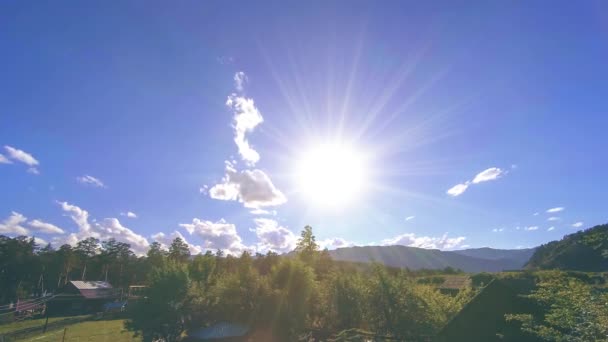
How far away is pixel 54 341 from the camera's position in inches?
1171

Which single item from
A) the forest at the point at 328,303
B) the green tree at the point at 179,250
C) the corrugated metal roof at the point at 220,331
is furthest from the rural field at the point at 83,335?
the green tree at the point at 179,250

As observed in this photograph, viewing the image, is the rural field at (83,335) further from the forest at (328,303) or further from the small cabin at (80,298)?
the small cabin at (80,298)

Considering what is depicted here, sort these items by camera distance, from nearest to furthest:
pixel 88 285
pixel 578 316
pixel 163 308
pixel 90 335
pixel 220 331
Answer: pixel 578 316, pixel 163 308, pixel 220 331, pixel 90 335, pixel 88 285

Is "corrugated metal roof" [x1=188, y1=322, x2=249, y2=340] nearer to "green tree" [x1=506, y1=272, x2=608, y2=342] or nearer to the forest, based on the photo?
the forest

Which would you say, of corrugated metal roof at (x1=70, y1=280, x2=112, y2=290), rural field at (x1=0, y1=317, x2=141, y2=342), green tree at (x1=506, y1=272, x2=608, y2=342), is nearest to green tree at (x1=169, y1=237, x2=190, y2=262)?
corrugated metal roof at (x1=70, y1=280, x2=112, y2=290)

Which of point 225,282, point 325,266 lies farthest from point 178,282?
point 325,266

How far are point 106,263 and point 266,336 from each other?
77978mm

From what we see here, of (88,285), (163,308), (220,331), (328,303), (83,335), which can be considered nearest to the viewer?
(163,308)

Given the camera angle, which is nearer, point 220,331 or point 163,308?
point 163,308

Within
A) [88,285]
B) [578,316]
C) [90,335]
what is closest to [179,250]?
[88,285]

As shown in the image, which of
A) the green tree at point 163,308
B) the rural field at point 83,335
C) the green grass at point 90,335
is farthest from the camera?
the rural field at point 83,335

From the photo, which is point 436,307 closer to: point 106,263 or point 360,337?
point 360,337

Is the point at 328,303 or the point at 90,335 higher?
the point at 328,303

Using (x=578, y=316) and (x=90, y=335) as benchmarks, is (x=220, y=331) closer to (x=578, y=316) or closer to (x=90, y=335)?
(x=90, y=335)
